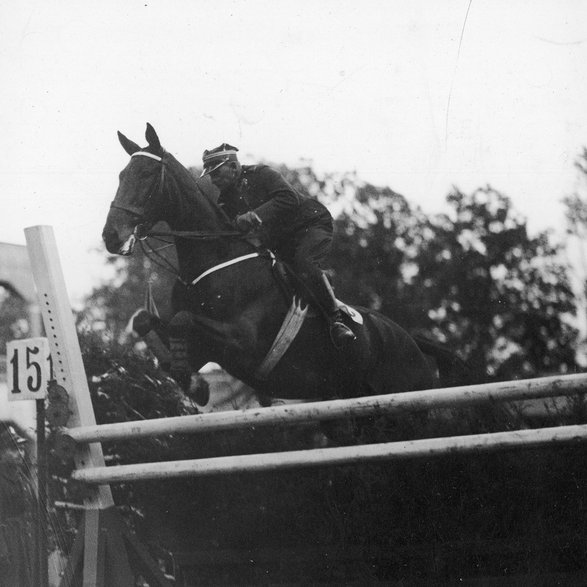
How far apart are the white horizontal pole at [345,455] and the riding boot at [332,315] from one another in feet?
2.36

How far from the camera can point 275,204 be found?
14.1 feet

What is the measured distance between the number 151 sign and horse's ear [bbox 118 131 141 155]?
3.39 feet

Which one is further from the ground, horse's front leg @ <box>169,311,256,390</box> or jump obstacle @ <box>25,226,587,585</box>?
horse's front leg @ <box>169,311,256,390</box>

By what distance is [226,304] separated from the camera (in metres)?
4.35

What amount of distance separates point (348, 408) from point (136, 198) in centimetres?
161

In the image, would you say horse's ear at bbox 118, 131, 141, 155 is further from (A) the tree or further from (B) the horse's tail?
(B) the horse's tail

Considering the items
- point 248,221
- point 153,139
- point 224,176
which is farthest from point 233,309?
point 153,139

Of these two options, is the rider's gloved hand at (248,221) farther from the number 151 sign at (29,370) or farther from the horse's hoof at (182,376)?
the number 151 sign at (29,370)

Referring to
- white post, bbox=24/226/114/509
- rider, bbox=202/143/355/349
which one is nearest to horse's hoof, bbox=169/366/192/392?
white post, bbox=24/226/114/509

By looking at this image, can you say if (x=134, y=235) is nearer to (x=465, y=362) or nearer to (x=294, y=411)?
(x=294, y=411)

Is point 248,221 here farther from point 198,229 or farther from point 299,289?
point 299,289

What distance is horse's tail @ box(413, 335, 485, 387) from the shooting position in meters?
3.97

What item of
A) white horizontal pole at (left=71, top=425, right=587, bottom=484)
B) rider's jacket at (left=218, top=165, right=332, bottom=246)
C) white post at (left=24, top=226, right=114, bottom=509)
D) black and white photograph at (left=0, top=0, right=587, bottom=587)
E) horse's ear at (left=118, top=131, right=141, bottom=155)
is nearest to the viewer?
white horizontal pole at (left=71, top=425, right=587, bottom=484)

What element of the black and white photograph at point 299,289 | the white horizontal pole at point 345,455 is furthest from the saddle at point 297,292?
the white horizontal pole at point 345,455
